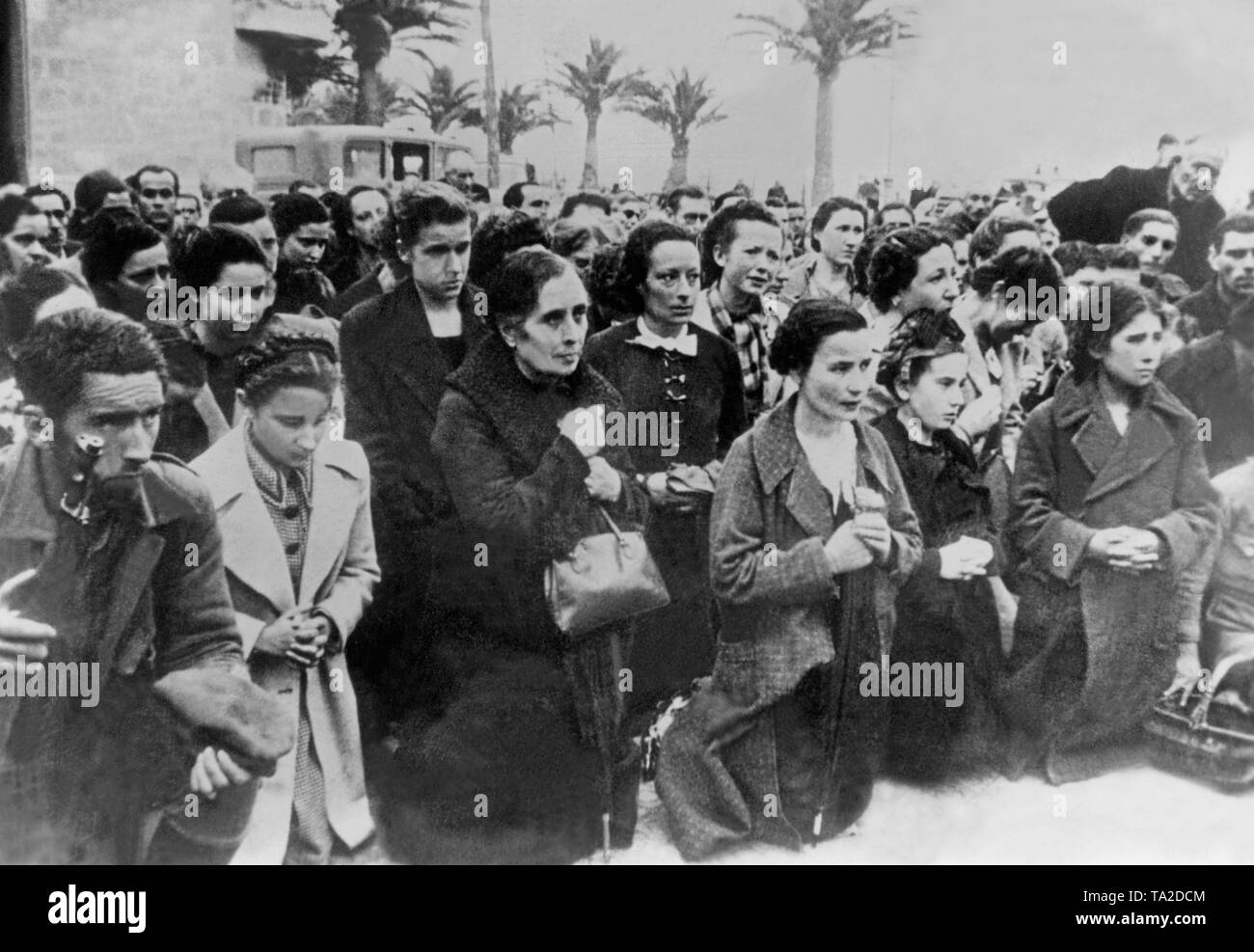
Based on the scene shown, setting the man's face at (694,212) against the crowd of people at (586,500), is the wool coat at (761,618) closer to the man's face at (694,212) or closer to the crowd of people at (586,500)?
the crowd of people at (586,500)

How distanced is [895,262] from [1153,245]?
36.9 inches

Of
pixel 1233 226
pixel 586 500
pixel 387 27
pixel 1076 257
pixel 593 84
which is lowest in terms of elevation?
pixel 586 500

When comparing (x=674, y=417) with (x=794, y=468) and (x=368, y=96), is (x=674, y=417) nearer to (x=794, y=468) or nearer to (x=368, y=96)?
(x=794, y=468)

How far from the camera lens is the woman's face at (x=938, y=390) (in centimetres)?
438

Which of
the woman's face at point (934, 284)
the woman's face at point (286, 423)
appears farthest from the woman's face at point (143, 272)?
the woman's face at point (934, 284)

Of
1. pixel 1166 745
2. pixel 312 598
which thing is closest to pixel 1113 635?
pixel 1166 745

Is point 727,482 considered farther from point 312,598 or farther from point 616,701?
point 312,598

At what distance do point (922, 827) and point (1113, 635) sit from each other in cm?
91

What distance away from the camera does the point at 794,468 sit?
4.34m

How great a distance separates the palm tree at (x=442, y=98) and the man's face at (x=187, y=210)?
30.0 inches

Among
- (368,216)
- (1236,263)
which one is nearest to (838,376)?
(1236,263)

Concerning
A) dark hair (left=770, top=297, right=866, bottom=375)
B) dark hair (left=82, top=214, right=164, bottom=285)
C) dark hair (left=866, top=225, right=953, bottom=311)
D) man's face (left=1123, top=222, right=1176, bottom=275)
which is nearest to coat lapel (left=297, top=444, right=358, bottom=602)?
dark hair (left=82, top=214, right=164, bottom=285)

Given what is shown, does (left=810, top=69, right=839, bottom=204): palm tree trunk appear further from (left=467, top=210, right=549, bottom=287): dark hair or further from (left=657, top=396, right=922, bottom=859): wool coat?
(left=467, top=210, right=549, bottom=287): dark hair

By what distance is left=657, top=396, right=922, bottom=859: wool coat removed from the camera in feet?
14.2
